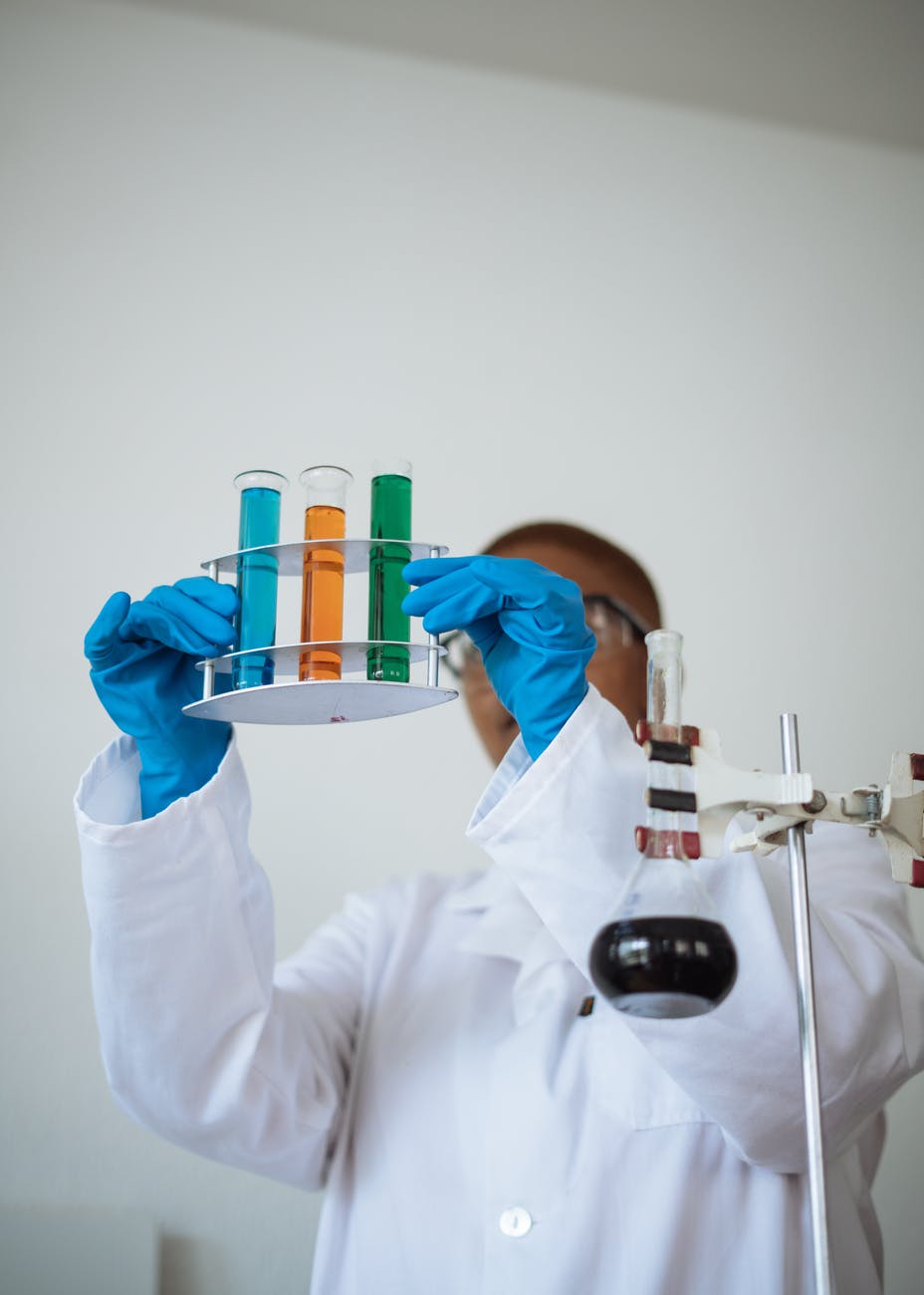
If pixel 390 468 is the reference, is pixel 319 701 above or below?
below

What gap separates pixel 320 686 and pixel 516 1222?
25.8 inches

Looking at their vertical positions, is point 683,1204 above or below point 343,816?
below

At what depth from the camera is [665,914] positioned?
2.35 ft

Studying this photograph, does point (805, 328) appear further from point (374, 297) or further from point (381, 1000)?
point (381, 1000)

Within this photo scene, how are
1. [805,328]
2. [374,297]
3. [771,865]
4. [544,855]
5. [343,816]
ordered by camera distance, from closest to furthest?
[544,855]
[771,865]
[343,816]
[374,297]
[805,328]

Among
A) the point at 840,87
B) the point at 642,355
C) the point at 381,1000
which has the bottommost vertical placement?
the point at 381,1000

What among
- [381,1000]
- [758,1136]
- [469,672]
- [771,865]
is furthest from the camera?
[469,672]

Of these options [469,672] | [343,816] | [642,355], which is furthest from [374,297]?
[343,816]

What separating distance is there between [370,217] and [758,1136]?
70.1 inches

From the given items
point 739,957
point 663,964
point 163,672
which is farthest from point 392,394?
point 663,964

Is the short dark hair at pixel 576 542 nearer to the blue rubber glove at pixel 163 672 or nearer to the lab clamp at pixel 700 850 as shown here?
the blue rubber glove at pixel 163 672

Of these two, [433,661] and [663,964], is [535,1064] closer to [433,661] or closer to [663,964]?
[433,661]

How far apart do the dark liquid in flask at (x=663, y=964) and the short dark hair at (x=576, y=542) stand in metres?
1.25

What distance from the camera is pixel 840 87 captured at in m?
2.45
